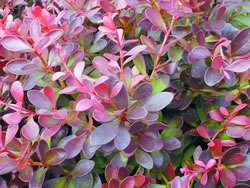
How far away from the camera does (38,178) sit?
3.65 feet

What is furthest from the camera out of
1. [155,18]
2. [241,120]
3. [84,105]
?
[155,18]

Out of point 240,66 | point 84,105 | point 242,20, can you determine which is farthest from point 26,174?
point 242,20

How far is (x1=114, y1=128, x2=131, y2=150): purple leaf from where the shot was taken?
105 cm

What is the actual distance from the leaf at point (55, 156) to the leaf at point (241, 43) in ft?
1.91

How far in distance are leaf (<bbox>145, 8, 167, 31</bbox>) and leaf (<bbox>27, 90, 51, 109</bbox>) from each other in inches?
14.9

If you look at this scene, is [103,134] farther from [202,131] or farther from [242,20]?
[242,20]

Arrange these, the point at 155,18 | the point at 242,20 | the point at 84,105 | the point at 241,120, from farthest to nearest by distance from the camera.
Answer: the point at 242,20 < the point at 155,18 < the point at 241,120 < the point at 84,105

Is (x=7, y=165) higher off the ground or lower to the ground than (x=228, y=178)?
higher

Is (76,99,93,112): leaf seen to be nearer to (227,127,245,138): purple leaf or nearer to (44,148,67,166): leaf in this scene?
(44,148,67,166): leaf

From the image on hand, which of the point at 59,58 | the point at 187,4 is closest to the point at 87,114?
the point at 59,58

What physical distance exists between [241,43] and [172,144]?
1.20ft

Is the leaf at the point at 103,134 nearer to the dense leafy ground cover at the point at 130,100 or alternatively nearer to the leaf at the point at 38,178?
the dense leafy ground cover at the point at 130,100

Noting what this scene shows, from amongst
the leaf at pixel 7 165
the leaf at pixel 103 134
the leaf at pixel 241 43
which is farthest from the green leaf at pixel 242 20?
the leaf at pixel 7 165

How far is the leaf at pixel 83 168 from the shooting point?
113cm
